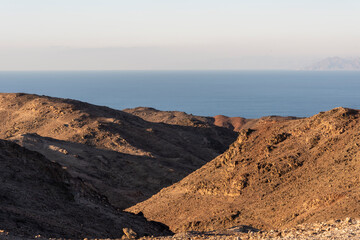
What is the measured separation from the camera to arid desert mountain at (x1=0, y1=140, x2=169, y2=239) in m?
20.5

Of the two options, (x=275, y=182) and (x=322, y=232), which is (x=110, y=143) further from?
(x=322, y=232)

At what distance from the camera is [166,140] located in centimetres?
7112

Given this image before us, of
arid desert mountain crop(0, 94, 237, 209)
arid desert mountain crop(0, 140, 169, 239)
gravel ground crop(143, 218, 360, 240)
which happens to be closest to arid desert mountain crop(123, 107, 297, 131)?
arid desert mountain crop(0, 94, 237, 209)

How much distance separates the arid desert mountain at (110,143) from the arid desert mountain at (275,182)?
1172 centimetres

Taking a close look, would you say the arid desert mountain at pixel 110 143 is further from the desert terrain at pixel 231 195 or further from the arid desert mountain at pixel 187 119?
the arid desert mountain at pixel 187 119

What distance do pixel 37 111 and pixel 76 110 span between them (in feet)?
19.9

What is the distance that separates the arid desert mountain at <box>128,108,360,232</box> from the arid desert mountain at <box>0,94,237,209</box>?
38.4ft

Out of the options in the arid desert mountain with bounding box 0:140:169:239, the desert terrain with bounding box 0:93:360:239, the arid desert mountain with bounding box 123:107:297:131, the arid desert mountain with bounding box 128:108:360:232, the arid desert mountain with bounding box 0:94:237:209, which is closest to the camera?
the desert terrain with bounding box 0:93:360:239

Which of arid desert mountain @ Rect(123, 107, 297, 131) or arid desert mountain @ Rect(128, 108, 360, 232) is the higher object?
arid desert mountain @ Rect(128, 108, 360, 232)

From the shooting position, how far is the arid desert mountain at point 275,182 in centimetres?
2447

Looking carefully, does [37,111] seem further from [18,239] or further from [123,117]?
[18,239]

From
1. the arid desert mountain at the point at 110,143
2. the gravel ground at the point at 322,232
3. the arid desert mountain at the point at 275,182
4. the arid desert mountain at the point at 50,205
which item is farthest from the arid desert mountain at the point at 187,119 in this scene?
the gravel ground at the point at 322,232

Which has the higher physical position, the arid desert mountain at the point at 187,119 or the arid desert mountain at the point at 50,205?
the arid desert mountain at the point at 50,205

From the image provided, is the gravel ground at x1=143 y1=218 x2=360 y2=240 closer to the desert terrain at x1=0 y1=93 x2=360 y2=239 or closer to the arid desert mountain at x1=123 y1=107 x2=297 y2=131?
the desert terrain at x1=0 y1=93 x2=360 y2=239
